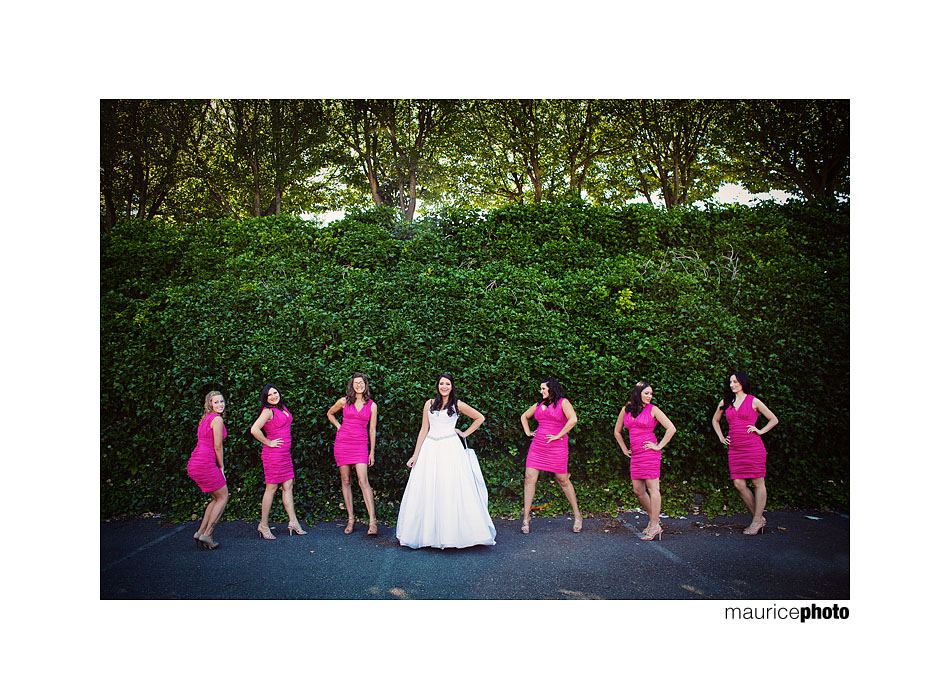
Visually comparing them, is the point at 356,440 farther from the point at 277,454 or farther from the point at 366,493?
the point at 277,454

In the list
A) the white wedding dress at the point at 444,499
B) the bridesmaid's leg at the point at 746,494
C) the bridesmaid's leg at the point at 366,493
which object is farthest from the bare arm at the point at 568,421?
the bridesmaid's leg at the point at 366,493

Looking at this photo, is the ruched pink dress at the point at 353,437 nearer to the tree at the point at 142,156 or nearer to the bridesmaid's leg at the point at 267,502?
the bridesmaid's leg at the point at 267,502

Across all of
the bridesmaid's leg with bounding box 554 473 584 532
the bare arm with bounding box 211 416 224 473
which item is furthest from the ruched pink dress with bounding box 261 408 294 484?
the bridesmaid's leg with bounding box 554 473 584 532

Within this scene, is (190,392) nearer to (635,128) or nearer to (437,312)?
(437,312)

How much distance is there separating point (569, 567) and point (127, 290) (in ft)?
23.6

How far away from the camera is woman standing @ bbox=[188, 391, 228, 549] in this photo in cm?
514

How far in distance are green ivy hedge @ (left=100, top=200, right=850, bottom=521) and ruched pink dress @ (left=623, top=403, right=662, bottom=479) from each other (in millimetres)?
872

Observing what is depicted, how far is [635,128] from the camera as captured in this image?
28.6ft

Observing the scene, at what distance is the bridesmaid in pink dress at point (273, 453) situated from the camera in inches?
215

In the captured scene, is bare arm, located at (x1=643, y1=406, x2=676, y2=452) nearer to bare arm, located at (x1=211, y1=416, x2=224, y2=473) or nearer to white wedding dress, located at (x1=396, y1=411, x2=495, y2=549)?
white wedding dress, located at (x1=396, y1=411, x2=495, y2=549)

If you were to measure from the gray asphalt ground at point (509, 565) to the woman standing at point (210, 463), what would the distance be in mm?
269

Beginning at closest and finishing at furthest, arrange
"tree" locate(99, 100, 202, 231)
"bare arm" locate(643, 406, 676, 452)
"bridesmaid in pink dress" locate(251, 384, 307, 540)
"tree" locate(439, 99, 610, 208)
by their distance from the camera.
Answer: "bare arm" locate(643, 406, 676, 452) → "bridesmaid in pink dress" locate(251, 384, 307, 540) → "tree" locate(99, 100, 202, 231) → "tree" locate(439, 99, 610, 208)

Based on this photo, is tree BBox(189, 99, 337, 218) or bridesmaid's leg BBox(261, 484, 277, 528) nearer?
bridesmaid's leg BBox(261, 484, 277, 528)

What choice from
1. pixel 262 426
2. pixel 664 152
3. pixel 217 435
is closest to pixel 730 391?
pixel 664 152
